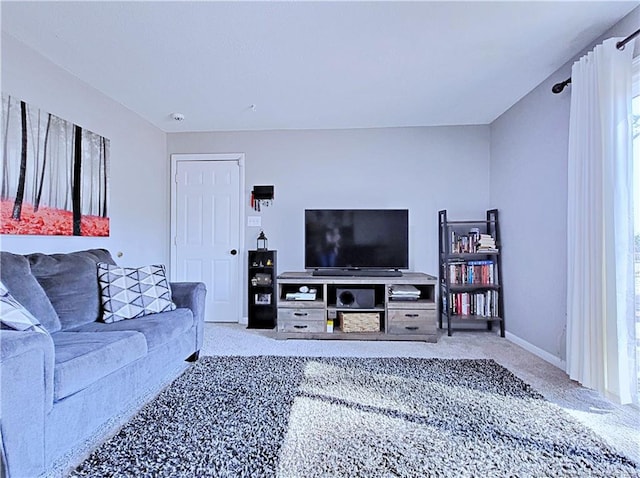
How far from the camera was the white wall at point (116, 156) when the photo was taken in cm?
228

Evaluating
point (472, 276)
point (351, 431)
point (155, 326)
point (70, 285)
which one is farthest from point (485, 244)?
point (70, 285)

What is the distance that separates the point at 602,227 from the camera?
2.00 meters

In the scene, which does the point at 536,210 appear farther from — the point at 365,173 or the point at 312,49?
the point at 312,49

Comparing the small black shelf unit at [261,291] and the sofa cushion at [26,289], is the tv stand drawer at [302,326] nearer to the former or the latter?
the small black shelf unit at [261,291]

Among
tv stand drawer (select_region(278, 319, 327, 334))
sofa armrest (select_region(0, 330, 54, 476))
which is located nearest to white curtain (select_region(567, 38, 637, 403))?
tv stand drawer (select_region(278, 319, 327, 334))

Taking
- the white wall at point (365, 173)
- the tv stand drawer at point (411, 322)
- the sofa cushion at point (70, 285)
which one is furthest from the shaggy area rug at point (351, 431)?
the white wall at point (365, 173)

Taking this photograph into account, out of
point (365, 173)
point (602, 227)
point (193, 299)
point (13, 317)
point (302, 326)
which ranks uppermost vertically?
point (365, 173)

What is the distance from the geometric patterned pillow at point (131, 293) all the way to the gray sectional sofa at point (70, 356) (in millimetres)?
67

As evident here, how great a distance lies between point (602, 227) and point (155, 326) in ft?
9.12

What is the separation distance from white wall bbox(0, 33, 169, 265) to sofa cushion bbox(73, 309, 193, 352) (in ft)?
2.61

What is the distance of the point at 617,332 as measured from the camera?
1916mm

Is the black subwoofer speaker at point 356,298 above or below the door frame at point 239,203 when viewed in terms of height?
below

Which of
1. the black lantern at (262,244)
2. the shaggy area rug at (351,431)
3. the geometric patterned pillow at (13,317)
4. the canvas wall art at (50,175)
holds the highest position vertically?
the canvas wall art at (50,175)

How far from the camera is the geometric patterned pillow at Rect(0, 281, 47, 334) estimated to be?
1477 millimetres
